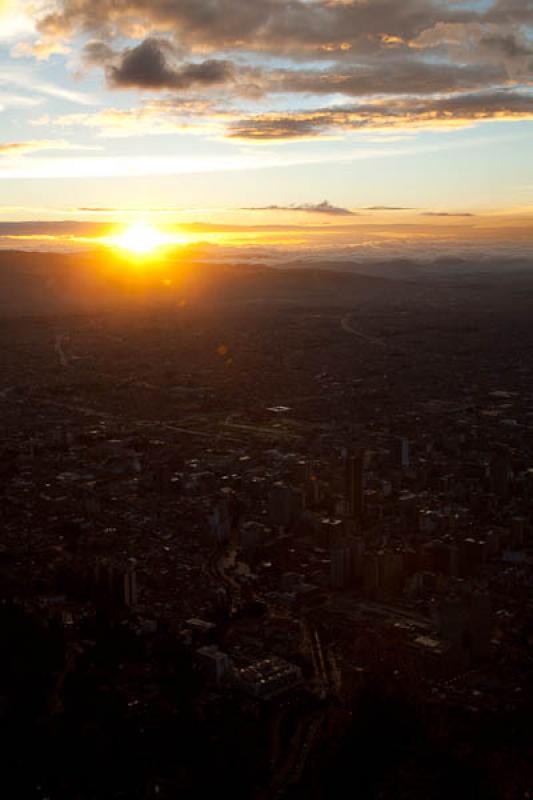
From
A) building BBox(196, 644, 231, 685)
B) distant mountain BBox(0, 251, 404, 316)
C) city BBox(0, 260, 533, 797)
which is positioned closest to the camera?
city BBox(0, 260, 533, 797)

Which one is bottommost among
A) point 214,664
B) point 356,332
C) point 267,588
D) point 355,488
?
point 356,332

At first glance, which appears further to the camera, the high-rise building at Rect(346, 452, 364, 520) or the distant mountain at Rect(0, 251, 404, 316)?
the distant mountain at Rect(0, 251, 404, 316)

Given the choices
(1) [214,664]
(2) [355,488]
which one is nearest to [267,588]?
(1) [214,664]

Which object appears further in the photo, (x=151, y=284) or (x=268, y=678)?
(x=151, y=284)

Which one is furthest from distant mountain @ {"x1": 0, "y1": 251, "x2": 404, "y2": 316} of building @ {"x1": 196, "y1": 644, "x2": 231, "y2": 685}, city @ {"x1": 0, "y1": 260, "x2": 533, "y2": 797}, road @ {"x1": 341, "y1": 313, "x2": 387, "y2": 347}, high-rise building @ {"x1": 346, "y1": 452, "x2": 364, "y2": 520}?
building @ {"x1": 196, "y1": 644, "x2": 231, "y2": 685}

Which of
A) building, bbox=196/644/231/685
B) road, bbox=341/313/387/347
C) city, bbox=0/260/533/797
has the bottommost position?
road, bbox=341/313/387/347

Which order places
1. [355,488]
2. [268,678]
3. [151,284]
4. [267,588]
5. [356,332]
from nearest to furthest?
1. [268,678]
2. [267,588]
3. [355,488]
4. [356,332]
5. [151,284]

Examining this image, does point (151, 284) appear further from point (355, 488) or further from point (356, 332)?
point (355, 488)

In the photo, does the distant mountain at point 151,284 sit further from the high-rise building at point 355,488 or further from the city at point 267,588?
the high-rise building at point 355,488

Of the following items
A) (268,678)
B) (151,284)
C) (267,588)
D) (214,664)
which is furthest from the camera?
A: (151,284)

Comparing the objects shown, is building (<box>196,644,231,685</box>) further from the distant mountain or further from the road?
the distant mountain

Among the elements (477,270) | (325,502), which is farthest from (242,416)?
(477,270)
